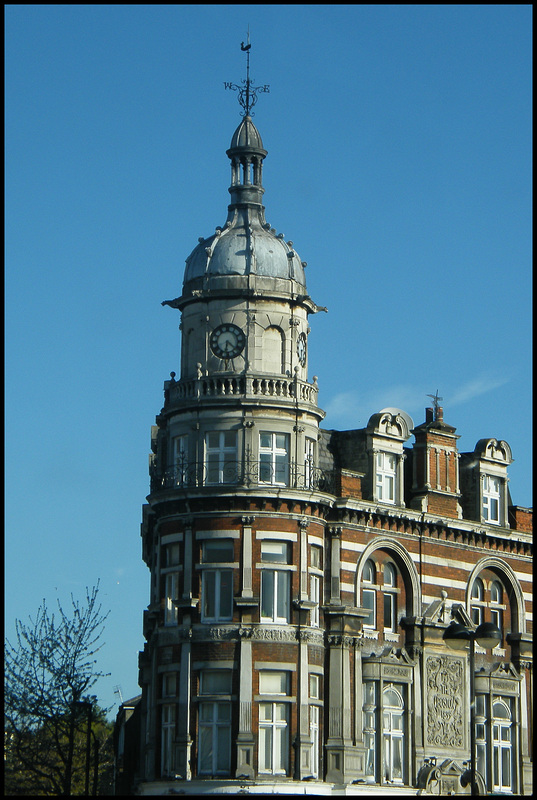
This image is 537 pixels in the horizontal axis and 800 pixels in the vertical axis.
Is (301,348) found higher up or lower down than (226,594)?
higher up

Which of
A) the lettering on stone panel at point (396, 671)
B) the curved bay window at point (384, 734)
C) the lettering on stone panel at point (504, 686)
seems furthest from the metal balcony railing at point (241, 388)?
the lettering on stone panel at point (504, 686)

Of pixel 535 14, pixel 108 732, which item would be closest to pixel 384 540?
pixel 535 14

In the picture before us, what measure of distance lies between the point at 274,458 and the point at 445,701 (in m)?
11.9

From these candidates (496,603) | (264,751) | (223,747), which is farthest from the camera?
(496,603)

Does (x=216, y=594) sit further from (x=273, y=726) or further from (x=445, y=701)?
(x=445, y=701)

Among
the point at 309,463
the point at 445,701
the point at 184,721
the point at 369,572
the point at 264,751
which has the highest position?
the point at 309,463

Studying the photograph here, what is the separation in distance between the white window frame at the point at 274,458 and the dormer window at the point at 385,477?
4.98 meters

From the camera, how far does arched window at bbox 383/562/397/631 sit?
190ft

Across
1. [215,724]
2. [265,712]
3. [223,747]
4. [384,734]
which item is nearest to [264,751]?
[265,712]

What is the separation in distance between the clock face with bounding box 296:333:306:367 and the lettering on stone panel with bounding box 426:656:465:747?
12.4 metres

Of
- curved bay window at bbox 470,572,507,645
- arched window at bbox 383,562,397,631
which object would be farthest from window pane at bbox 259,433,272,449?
curved bay window at bbox 470,572,507,645

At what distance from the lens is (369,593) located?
57.5 meters

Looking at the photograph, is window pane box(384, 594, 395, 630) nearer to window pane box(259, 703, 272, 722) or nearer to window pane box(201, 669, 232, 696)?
window pane box(259, 703, 272, 722)

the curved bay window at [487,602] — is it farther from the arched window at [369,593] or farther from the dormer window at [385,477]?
the dormer window at [385,477]
